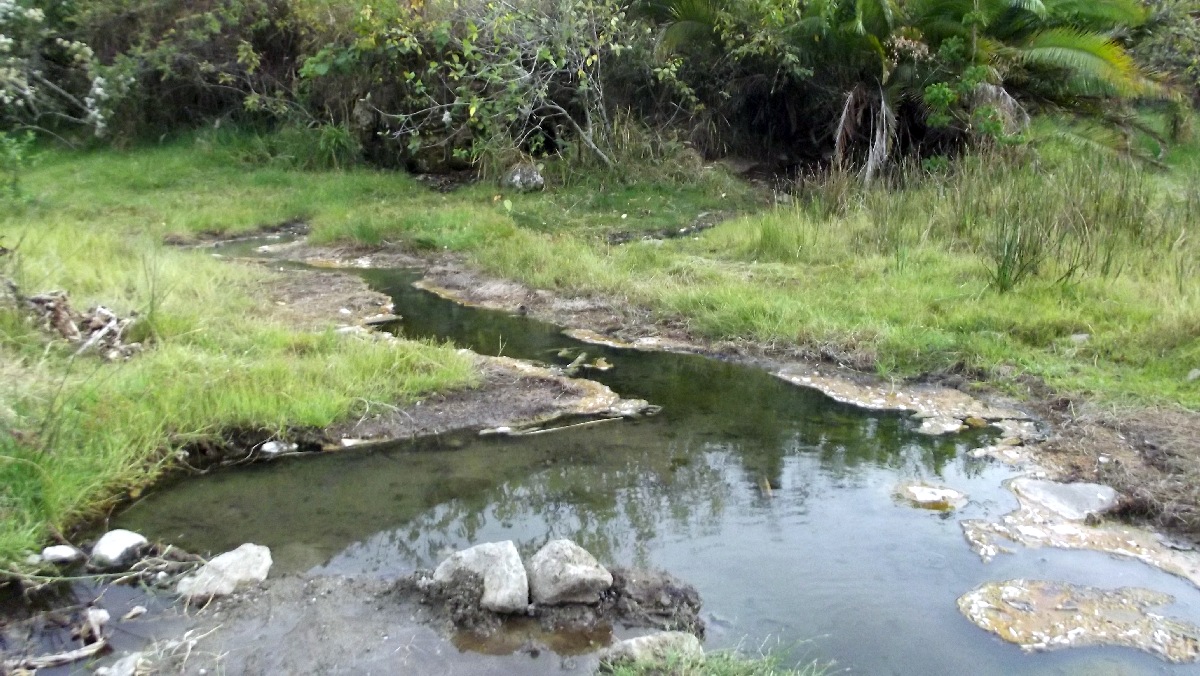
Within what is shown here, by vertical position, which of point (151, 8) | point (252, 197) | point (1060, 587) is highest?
point (151, 8)

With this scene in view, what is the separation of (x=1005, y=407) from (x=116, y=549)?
4.91 meters

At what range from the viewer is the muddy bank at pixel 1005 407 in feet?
15.6

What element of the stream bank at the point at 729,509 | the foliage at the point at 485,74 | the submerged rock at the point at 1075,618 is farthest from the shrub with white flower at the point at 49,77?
the submerged rock at the point at 1075,618

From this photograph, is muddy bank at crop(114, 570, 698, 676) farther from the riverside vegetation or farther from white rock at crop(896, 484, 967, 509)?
white rock at crop(896, 484, 967, 509)

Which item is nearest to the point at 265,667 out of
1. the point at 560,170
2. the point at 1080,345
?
the point at 1080,345

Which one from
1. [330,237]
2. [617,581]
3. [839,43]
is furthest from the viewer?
[839,43]

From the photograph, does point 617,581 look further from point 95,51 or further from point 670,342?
point 95,51

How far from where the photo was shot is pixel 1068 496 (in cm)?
475

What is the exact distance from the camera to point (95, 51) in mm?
16734

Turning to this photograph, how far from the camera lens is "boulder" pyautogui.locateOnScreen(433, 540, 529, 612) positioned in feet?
11.9

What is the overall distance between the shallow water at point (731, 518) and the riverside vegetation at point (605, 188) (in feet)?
2.12

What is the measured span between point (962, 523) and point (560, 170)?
937 centimetres

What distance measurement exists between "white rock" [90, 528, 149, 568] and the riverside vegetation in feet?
0.79

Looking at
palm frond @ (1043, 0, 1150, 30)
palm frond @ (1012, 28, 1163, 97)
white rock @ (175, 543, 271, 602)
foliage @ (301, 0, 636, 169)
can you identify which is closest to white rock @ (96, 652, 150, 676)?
white rock @ (175, 543, 271, 602)
